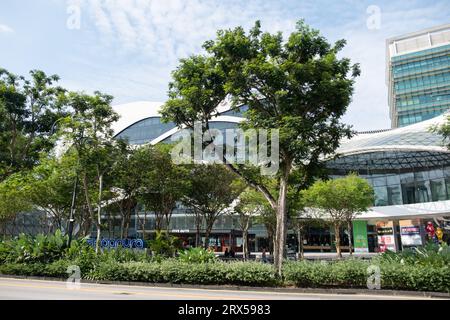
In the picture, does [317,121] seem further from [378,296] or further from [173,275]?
[173,275]

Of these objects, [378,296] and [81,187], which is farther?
[81,187]

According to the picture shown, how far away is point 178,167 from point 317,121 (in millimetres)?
13874

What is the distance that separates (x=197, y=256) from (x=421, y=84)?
267ft

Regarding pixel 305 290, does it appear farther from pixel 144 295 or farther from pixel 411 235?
pixel 411 235

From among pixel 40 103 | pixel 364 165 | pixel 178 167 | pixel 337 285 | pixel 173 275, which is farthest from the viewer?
pixel 364 165

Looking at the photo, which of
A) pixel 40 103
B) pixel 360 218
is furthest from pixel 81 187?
pixel 360 218

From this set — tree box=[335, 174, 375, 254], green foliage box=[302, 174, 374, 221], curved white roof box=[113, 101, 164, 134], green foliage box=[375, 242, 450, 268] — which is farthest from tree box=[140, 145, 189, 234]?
curved white roof box=[113, 101, 164, 134]

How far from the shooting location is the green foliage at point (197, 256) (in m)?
16.0

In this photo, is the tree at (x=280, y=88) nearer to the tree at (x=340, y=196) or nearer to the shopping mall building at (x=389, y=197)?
the tree at (x=340, y=196)

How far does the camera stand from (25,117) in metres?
24.7

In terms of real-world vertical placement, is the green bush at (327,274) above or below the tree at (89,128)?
below

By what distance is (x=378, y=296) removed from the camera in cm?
1183

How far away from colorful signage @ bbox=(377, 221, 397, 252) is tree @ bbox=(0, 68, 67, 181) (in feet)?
140

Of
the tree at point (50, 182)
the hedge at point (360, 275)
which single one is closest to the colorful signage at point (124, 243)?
the tree at point (50, 182)
